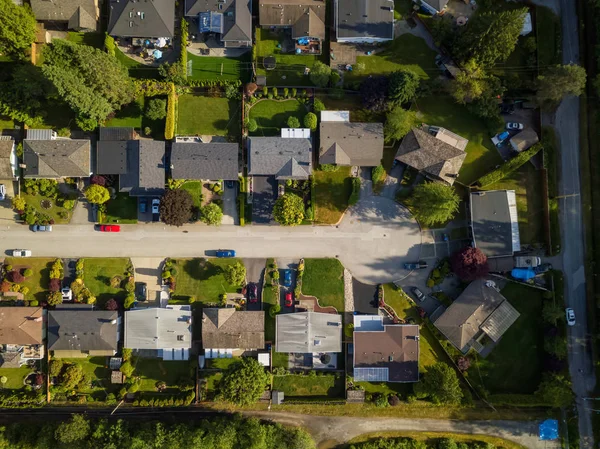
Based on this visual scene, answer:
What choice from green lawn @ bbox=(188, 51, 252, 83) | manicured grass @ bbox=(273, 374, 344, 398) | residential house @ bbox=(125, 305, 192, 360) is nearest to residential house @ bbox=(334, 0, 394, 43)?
green lawn @ bbox=(188, 51, 252, 83)

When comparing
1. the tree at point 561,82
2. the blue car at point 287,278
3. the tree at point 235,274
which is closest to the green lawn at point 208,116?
the tree at point 235,274

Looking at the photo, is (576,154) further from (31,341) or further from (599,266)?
(31,341)

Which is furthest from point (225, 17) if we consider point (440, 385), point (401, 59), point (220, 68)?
point (440, 385)

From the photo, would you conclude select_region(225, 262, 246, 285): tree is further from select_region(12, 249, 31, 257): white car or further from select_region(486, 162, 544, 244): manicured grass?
select_region(486, 162, 544, 244): manicured grass

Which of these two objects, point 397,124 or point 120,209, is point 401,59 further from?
point 120,209

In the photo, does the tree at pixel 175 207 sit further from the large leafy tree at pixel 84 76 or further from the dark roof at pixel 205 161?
the large leafy tree at pixel 84 76

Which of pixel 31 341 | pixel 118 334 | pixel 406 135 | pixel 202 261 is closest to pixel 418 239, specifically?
pixel 406 135
